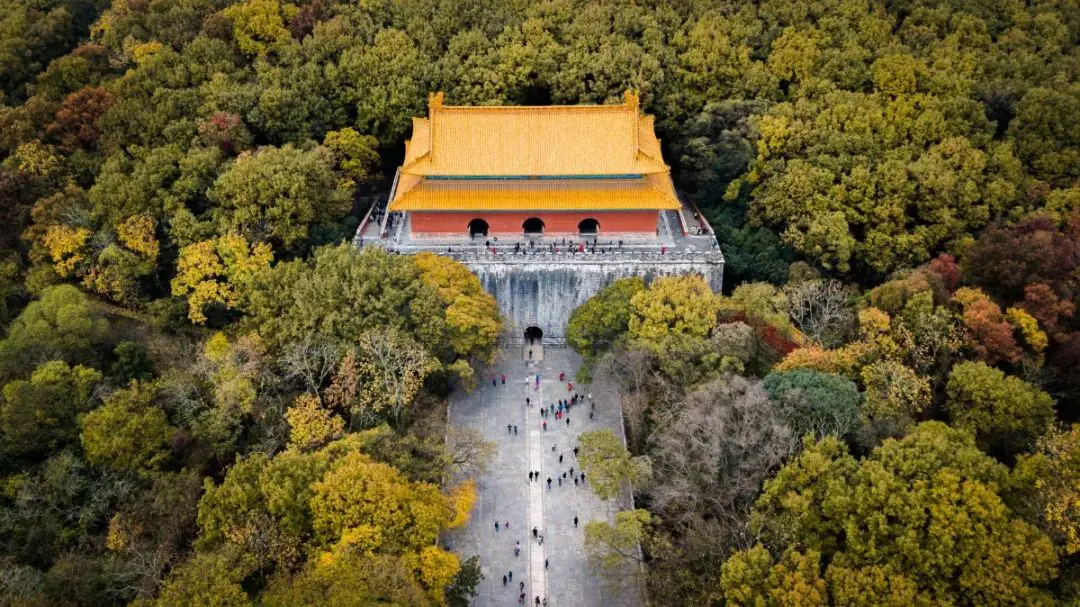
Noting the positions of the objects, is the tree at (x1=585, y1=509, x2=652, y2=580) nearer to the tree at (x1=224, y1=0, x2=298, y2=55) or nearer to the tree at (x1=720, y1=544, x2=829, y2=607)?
the tree at (x1=720, y1=544, x2=829, y2=607)

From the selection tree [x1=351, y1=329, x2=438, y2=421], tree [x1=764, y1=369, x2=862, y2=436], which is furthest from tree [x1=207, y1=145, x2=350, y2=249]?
tree [x1=764, y1=369, x2=862, y2=436]

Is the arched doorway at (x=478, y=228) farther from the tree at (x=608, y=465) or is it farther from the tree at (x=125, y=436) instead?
the tree at (x=125, y=436)

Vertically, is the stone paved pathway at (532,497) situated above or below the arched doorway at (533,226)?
below

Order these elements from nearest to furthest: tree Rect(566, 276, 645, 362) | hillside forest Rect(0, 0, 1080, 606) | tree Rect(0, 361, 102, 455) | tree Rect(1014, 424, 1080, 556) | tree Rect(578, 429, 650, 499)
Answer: tree Rect(1014, 424, 1080, 556), hillside forest Rect(0, 0, 1080, 606), tree Rect(578, 429, 650, 499), tree Rect(0, 361, 102, 455), tree Rect(566, 276, 645, 362)

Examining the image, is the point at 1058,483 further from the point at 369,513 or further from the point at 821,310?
the point at 369,513

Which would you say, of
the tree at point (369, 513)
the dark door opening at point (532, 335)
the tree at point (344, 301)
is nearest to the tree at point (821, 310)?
the dark door opening at point (532, 335)

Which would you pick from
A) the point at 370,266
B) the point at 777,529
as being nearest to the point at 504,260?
the point at 370,266

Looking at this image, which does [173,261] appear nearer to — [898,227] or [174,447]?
[174,447]

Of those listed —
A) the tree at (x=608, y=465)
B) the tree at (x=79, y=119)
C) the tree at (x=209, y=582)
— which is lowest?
the tree at (x=209, y=582)
